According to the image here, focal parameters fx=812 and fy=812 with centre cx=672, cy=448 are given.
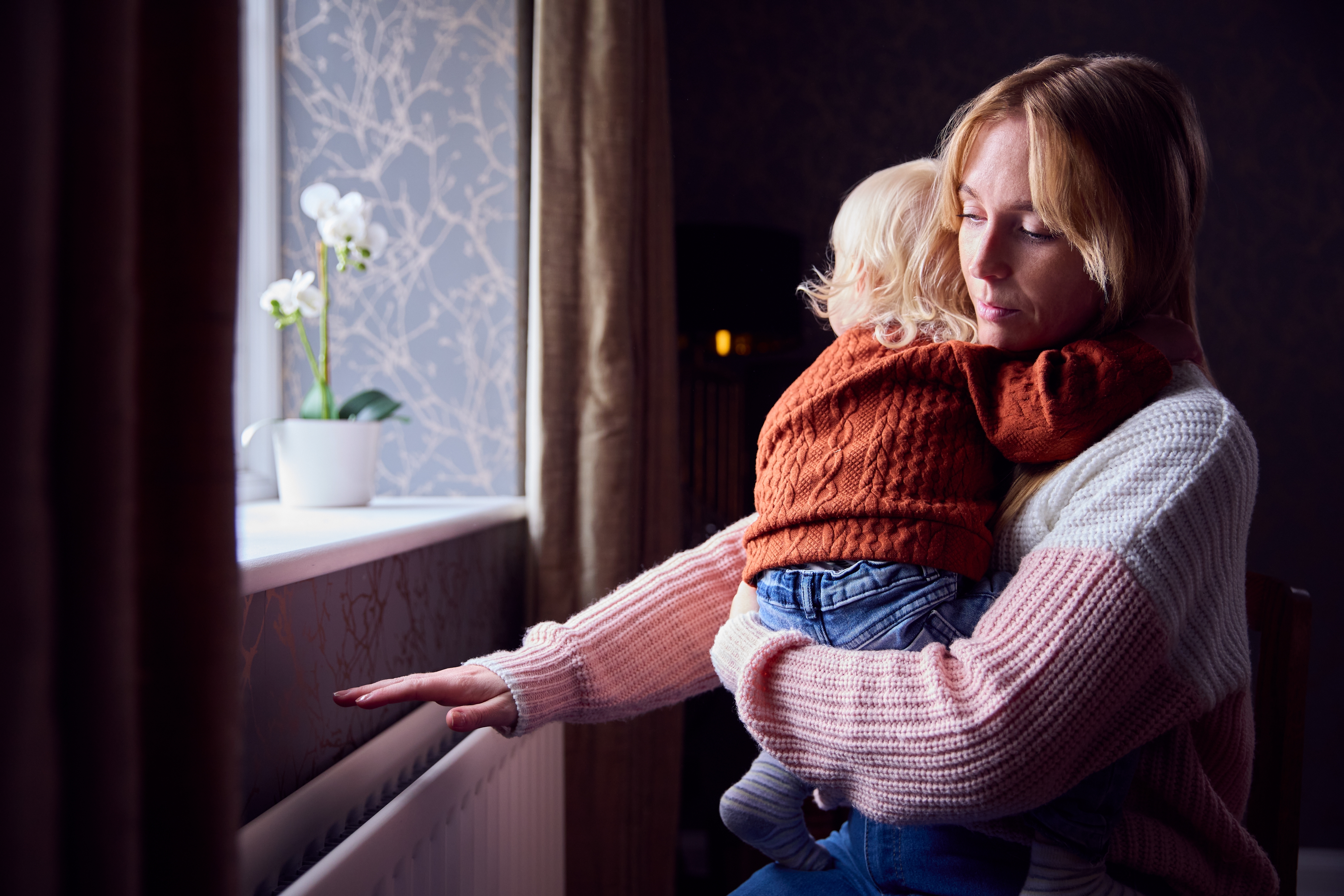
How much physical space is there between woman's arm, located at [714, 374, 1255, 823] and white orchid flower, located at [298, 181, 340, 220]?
3.19 feet

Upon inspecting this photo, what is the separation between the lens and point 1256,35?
2490 millimetres

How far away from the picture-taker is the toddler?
0.69m

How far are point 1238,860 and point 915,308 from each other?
585mm

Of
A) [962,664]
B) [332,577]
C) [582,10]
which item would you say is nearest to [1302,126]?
[582,10]

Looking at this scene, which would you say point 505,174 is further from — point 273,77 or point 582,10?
point 273,77

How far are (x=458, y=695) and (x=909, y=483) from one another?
470 mm

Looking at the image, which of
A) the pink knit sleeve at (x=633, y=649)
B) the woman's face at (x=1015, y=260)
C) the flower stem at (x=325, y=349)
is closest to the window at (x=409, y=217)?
the flower stem at (x=325, y=349)

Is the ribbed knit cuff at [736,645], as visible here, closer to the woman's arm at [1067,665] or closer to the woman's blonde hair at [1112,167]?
the woman's arm at [1067,665]

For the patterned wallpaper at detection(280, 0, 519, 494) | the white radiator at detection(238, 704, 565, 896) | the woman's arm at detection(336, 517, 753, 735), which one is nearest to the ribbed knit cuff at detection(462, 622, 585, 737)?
the woman's arm at detection(336, 517, 753, 735)

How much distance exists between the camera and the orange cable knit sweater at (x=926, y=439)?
2.27ft

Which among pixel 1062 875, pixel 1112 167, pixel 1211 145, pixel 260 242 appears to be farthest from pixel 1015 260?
pixel 1211 145

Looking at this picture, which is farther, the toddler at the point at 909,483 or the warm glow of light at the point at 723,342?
the warm glow of light at the point at 723,342

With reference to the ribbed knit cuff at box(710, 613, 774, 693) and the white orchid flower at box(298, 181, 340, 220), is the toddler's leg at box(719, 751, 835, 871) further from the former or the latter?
the white orchid flower at box(298, 181, 340, 220)

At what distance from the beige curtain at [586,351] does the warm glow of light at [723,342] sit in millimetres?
553
